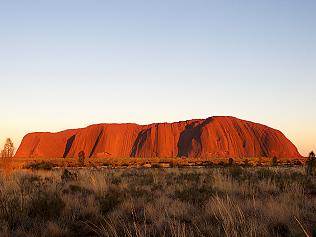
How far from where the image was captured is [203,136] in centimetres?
10869

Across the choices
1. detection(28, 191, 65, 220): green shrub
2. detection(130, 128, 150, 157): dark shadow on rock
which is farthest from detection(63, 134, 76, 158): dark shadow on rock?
detection(28, 191, 65, 220): green shrub

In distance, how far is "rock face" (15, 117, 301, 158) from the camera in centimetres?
10881

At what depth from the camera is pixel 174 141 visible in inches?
4560

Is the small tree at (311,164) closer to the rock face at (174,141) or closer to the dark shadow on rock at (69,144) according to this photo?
the rock face at (174,141)

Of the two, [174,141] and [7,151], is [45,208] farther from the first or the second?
[174,141]

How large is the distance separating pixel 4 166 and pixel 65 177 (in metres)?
3.21

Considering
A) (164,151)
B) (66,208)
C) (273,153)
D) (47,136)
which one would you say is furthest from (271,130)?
(66,208)

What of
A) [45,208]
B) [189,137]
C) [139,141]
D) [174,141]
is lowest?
[45,208]

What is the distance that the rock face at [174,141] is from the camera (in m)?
109

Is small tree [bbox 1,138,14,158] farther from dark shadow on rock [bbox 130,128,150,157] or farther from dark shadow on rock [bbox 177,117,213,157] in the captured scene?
dark shadow on rock [bbox 130,128,150,157]

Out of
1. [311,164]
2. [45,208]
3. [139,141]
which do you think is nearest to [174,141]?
[139,141]

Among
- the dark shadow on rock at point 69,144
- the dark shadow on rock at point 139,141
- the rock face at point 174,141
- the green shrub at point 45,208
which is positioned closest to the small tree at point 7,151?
the green shrub at point 45,208

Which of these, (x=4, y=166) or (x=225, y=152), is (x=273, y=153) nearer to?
(x=225, y=152)

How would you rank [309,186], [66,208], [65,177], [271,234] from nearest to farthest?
[271,234], [66,208], [309,186], [65,177]
